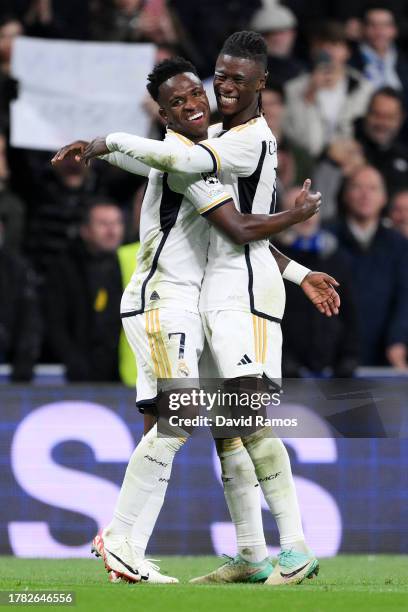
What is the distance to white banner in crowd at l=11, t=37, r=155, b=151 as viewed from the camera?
11445 millimetres

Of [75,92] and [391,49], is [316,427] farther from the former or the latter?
[391,49]

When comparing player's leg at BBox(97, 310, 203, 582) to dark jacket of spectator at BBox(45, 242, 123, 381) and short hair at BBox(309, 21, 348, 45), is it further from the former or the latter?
short hair at BBox(309, 21, 348, 45)

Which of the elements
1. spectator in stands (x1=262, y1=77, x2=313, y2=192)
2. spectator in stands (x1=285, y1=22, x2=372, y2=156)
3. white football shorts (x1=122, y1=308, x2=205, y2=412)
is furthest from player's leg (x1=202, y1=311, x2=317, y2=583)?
spectator in stands (x1=285, y1=22, x2=372, y2=156)

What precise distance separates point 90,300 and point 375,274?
2.30 m

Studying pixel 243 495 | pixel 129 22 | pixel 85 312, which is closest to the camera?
pixel 243 495

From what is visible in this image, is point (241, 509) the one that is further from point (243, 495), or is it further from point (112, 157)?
point (112, 157)

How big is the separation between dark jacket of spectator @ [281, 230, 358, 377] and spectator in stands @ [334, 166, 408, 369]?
1.88ft

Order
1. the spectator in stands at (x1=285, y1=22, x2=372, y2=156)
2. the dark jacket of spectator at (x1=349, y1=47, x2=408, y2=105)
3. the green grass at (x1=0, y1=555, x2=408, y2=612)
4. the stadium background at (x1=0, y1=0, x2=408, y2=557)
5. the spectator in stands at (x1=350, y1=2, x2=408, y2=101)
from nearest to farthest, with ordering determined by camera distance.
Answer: the green grass at (x1=0, y1=555, x2=408, y2=612)
the stadium background at (x1=0, y1=0, x2=408, y2=557)
the spectator in stands at (x1=285, y1=22, x2=372, y2=156)
the spectator in stands at (x1=350, y1=2, x2=408, y2=101)
the dark jacket of spectator at (x1=349, y1=47, x2=408, y2=105)

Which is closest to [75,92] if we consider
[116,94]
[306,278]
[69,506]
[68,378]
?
[116,94]

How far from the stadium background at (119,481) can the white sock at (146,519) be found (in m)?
2.66

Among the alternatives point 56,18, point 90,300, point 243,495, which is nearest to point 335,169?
point 56,18

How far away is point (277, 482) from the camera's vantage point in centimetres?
709

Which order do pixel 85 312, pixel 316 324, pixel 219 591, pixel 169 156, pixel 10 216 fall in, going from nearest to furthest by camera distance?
1. pixel 219 591
2. pixel 169 156
3. pixel 85 312
4. pixel 316 324
5. pixel 10 216

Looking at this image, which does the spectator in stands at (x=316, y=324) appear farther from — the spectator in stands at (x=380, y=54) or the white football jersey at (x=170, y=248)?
the white football jersey at (x=170, y=248)
